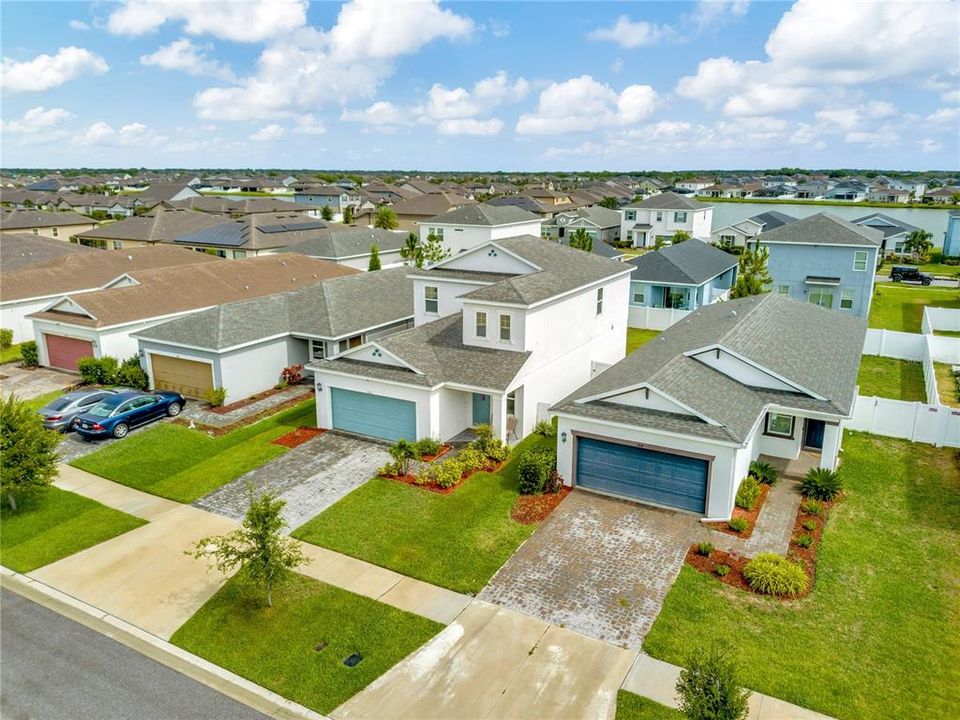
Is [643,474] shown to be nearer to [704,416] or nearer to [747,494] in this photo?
[704,416]

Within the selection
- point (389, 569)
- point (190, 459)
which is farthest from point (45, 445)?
point (389, 569)

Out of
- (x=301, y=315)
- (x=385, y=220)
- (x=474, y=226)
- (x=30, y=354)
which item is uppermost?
(x=474, y=226)

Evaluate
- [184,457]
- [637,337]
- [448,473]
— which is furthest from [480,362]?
[637,337]

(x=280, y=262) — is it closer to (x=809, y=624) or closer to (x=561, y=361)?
(x=561, y=361)

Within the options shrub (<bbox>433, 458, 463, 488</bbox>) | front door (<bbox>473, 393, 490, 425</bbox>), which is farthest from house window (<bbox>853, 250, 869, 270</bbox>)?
shrub (<bbox>433, 458, 463, 488</bbox>)

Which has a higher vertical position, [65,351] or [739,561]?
[65,351]

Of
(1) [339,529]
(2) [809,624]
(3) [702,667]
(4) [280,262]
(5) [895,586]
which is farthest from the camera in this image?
(4) [280,262]

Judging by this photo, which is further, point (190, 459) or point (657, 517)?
point (190, 459)
